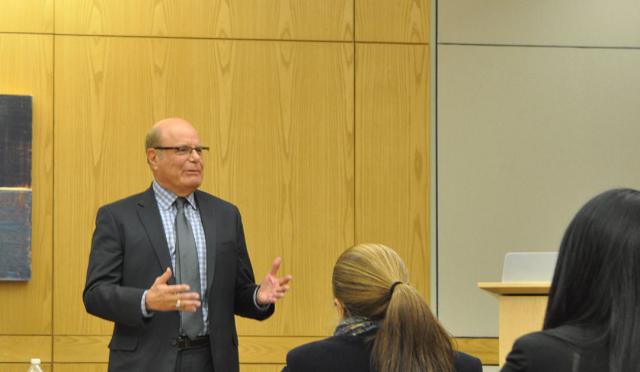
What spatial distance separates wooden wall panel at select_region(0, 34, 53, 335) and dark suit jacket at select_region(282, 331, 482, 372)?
328 cm

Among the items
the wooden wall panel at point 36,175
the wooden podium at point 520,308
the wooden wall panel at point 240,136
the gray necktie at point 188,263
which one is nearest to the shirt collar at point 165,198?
the gray necktie at point 188,263

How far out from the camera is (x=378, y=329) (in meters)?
2.46

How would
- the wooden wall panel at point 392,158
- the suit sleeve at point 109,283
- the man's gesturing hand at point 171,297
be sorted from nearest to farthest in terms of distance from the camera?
the man's gesturing hand at point 171,297 < the suit sleeve at point 109,283 < the wooden wall panel at point 392,158

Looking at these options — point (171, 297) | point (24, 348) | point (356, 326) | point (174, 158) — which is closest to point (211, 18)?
point (174, 158)

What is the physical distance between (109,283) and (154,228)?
276mm

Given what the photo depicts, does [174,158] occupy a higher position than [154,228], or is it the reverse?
[174,158]

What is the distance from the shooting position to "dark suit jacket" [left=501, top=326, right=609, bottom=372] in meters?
1.59

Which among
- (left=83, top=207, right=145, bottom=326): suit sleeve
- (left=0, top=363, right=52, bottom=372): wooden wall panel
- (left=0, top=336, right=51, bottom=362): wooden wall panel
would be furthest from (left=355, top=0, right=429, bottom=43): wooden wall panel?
(left=0, top=363, right=52, bottom=372): wooden wall panel

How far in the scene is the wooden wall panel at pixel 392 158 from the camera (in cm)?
565

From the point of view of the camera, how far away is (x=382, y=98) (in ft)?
18.7

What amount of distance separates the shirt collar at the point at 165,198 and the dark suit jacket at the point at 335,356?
1.61 metres

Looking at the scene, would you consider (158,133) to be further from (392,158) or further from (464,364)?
(464,364)

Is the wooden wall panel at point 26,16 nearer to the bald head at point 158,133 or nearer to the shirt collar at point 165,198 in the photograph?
the bald head at point 158,133

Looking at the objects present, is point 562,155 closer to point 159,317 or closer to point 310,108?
point 310,108
